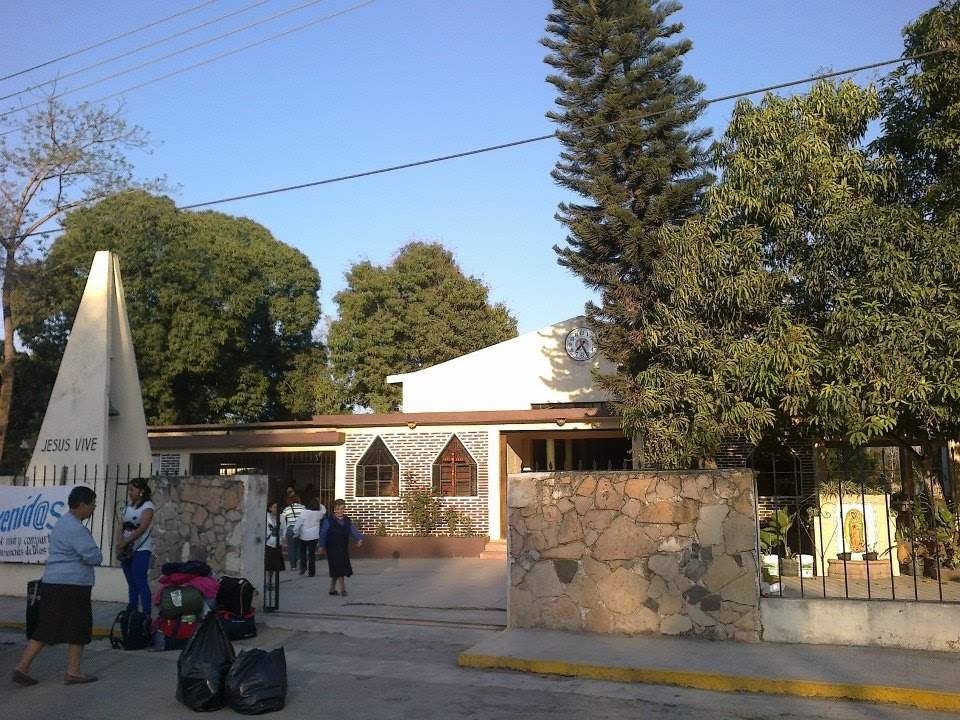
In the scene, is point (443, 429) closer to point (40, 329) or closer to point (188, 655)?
point (188, 655)

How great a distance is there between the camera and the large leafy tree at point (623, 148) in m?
17.0

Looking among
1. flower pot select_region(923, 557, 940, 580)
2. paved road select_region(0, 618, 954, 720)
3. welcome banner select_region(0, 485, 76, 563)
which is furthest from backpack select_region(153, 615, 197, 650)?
flower pot select_region(923, 557, 940, 580)

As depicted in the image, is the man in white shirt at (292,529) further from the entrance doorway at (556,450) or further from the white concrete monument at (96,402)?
the entrance doorway at (556,450)

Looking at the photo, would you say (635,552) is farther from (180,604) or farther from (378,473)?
(378,473)

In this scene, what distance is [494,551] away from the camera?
19.6 metres

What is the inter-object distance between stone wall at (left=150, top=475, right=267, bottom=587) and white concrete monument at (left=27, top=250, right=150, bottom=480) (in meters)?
3.58

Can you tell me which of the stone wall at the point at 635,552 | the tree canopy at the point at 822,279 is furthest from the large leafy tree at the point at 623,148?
the stone wall at the point at 635,552

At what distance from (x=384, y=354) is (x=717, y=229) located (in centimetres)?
2521

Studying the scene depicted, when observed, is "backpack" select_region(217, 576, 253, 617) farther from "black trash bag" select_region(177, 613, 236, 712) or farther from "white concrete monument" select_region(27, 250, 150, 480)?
"white concrete monument" select_region(27, 250, 150, 480)

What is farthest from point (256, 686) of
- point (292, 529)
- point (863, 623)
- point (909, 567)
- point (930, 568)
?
point (909, 567)

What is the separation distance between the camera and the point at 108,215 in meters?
29.7

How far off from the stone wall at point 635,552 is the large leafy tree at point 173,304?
20556 mm

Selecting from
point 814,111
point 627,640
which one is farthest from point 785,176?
point 627,640

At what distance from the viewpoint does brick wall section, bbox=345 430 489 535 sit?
2061 cm
